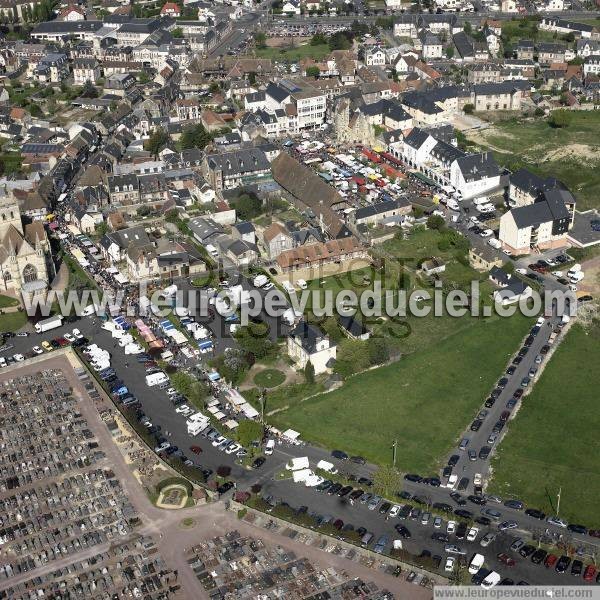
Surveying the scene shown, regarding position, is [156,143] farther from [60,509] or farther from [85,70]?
[60,509]

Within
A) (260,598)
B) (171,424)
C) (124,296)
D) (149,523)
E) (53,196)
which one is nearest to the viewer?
(260,598)

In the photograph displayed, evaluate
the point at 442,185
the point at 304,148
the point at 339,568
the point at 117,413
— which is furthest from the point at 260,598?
the point at 304,148

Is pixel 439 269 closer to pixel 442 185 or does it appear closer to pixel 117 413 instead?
pixel 442 185

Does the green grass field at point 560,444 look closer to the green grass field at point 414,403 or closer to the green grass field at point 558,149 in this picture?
the green grass field at point 414,403

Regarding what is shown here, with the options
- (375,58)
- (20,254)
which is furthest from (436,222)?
(375,58)

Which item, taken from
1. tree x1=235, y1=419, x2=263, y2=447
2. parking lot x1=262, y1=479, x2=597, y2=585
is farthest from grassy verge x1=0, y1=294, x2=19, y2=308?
parking lot x1=262, y1=479, x2=597, y2=585
